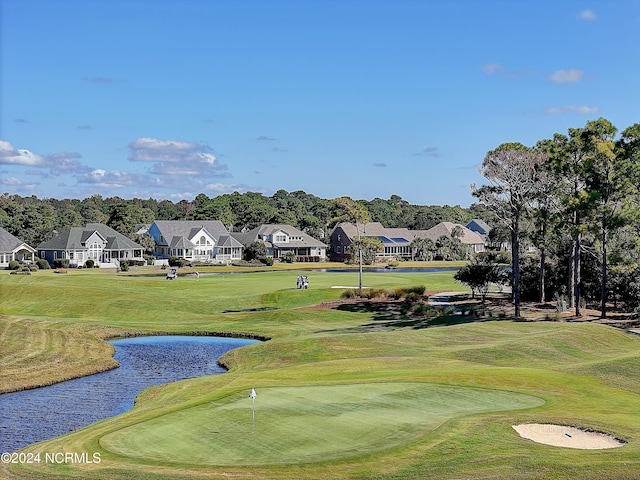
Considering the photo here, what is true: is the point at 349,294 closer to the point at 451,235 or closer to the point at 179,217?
the point at 451,235

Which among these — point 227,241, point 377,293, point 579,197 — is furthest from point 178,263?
point 579,197

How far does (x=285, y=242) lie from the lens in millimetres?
143375

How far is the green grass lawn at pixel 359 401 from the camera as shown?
17469 mm

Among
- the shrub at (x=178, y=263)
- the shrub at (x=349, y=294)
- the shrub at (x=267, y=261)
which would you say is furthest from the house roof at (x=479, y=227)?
the shrub at (x=349, y=294)

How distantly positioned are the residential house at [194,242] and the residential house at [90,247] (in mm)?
8288

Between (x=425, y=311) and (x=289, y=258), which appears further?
(x=289, y=258)

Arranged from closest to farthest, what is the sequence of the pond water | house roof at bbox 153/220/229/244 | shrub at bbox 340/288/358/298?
the pond water < shrub at bbox 340/288/358/298 < house roof at bbox 153/220/229/244

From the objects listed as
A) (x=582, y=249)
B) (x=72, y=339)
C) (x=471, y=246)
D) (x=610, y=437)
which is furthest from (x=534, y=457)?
(x=471, y=246)

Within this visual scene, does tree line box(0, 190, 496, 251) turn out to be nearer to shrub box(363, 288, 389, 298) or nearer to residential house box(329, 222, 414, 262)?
residential house box(329, 222, 414, 262)

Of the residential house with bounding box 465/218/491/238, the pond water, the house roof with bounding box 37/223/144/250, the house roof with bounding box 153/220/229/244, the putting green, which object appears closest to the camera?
the putting green

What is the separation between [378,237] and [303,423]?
5102 inches

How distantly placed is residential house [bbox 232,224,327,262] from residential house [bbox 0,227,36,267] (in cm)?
4257

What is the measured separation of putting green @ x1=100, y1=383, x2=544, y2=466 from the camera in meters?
18.4

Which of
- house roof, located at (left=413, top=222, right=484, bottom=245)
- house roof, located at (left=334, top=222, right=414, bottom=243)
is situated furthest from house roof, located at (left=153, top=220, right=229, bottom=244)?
house roof, located at (left=413, top=222, right=484, bottom=245)
